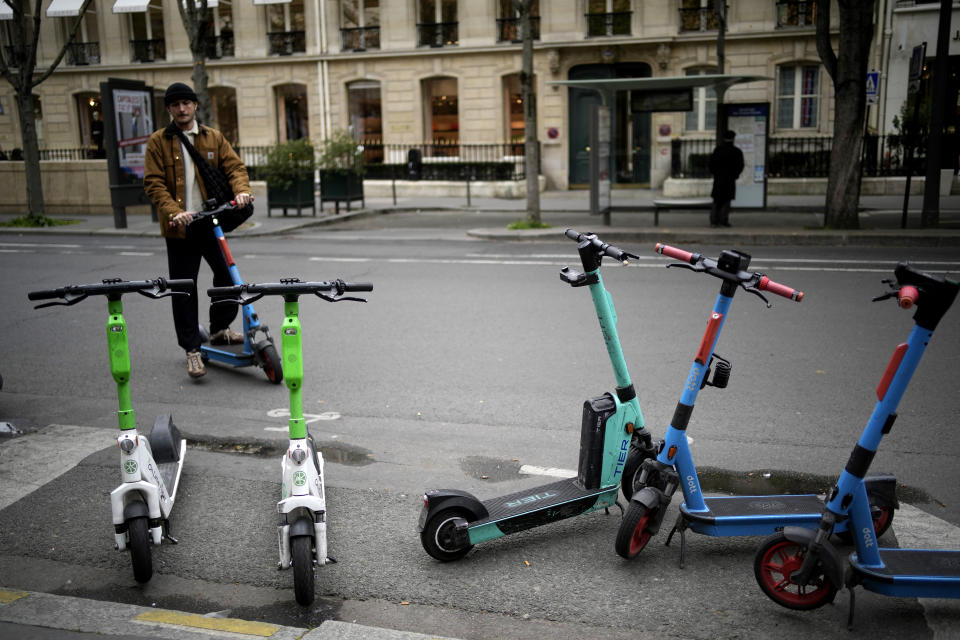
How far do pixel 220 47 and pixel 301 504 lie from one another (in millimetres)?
31462

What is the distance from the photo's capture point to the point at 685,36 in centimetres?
2681

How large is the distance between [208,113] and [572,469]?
16647 mm

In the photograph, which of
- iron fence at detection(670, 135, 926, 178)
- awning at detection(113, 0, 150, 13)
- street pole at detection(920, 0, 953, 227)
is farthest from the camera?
awning at detection(113, 0, 150, 13)

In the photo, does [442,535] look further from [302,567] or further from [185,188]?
[185,188]

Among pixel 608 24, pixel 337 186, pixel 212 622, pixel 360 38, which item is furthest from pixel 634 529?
pixel 360 38

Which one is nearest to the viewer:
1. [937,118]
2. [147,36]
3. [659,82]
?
[937,118]

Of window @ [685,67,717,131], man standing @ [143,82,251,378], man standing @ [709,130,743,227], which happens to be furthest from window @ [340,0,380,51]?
man standing @ [143,82,251,378]

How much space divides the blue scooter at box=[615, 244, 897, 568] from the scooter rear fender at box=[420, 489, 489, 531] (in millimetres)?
619

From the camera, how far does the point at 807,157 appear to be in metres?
24.0

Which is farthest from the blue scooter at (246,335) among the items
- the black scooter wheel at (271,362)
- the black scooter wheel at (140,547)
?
the black scooter wheel at (140,547)

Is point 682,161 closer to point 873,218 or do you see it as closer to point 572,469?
point 873,218

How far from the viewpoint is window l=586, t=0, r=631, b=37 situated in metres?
27.5

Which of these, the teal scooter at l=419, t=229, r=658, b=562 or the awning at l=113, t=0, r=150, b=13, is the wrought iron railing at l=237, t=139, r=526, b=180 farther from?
the teal scooter at l=419, t=229, r=658, b=562

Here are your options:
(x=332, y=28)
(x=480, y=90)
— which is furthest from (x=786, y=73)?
→ (x=332, y=28)
